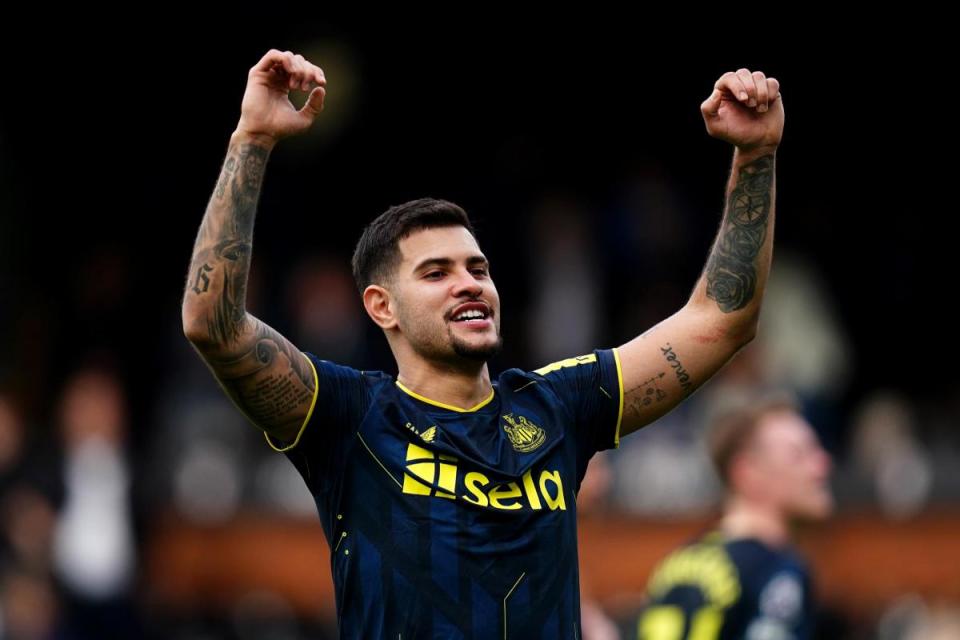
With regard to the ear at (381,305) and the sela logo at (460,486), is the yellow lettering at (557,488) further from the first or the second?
the ear at (381,305)

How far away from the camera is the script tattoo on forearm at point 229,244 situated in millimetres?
5043

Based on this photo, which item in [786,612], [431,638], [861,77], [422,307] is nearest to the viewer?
[431,638]

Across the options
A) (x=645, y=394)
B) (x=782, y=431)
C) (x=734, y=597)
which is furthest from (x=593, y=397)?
(x=782, y=431)

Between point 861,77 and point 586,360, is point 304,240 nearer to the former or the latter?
point 861,77

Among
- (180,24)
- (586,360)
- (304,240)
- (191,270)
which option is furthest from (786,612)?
(180,24)

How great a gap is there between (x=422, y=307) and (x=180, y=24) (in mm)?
12311

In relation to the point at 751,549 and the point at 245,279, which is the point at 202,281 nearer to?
the point at 245,279

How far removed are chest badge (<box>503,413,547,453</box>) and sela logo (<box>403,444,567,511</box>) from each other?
0.11m

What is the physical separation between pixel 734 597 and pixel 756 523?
52cm

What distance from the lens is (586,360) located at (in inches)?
224

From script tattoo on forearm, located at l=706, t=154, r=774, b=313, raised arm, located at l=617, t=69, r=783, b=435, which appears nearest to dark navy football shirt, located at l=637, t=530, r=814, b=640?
raised arm, located at l=617, t=69, r=783, b=435

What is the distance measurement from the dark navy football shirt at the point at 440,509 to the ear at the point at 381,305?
0.18m

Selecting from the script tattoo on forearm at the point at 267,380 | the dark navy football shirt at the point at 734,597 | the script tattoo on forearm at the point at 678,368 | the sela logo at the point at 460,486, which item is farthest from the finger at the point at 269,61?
the dark navy football shirt at the point at 734,597

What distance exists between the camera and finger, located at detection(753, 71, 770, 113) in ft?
18.0
